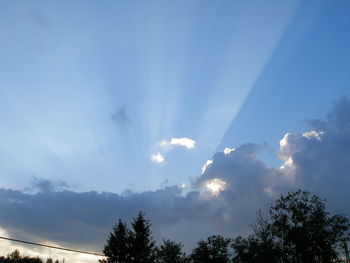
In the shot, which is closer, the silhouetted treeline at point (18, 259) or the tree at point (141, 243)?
the tree at point (141, 243)

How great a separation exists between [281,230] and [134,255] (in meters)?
27.6

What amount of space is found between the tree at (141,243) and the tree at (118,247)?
85 cm

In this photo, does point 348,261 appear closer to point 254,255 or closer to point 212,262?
point 254,255

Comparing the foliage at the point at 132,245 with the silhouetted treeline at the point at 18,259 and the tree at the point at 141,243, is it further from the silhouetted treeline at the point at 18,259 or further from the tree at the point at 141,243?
the silhouetted treeline at the point at 18,259

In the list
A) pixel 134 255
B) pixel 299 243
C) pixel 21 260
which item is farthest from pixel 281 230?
pixel 21 260

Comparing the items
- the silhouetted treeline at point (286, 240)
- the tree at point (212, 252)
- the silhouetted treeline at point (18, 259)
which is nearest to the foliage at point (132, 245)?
the silhouetted treeline at point (286, 240)

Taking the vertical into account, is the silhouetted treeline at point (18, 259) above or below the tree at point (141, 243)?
above

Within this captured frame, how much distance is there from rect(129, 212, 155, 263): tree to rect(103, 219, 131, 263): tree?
2.79 feet

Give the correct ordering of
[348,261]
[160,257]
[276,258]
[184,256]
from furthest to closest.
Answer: [184,256] → [160,257] → [276,258] → [348,261]

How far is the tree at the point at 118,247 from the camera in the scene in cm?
4522

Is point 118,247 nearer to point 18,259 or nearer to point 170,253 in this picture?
point 170,253

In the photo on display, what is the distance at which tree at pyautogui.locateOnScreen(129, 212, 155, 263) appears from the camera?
44.4m

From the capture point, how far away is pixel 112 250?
1821 inches

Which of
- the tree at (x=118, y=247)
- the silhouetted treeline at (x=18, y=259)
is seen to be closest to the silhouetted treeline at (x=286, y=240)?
the tree at (x=118, y=247)
